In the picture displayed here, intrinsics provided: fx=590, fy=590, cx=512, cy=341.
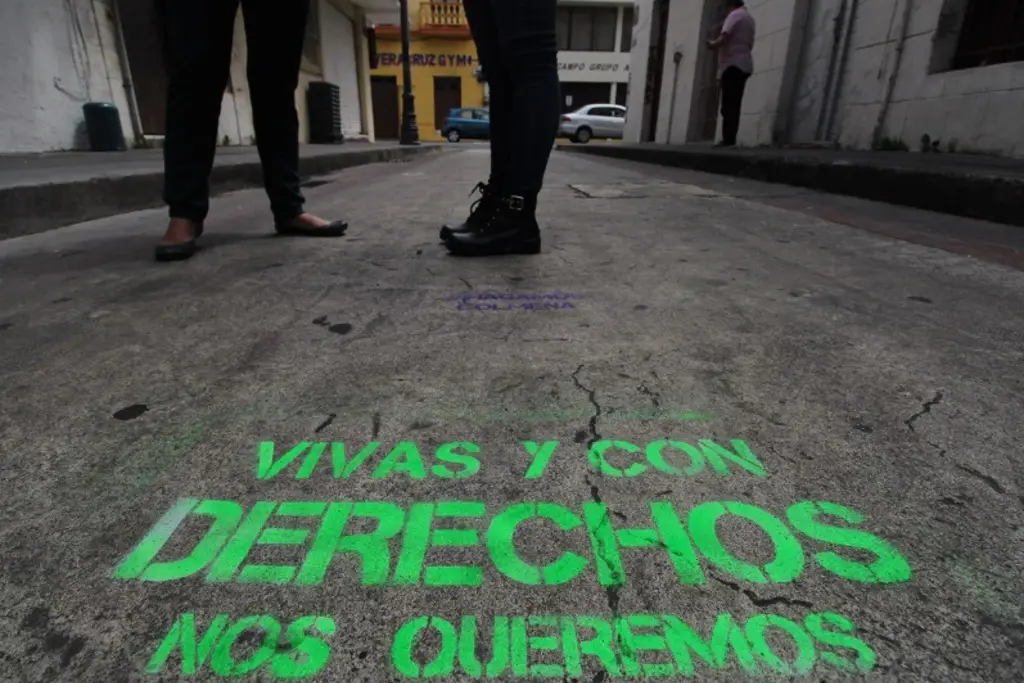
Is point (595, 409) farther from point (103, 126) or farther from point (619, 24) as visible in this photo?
point (619, 24)

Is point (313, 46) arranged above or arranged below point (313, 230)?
above

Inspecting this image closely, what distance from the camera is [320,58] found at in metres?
12.5

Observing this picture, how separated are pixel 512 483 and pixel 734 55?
7814mm

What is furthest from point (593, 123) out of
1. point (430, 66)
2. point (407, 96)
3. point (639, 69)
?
point (407, 96)

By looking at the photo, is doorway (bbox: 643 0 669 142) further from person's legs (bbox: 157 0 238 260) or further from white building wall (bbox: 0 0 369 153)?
person's legs (bbox: 157 0 238 260)

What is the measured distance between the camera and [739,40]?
7.07 meters

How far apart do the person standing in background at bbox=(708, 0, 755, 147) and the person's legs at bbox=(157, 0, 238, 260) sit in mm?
6553

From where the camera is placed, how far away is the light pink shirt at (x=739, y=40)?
22.8ft

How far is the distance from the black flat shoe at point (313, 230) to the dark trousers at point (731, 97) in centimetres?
659

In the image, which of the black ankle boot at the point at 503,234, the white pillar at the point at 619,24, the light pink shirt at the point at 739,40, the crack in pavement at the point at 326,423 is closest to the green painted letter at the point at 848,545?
the crack in pavement at the point at 326,423

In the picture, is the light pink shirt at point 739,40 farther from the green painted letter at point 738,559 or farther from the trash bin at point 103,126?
the green painted letter at point 738,559

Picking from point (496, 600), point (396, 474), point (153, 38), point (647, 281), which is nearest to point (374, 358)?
point (396, 474)

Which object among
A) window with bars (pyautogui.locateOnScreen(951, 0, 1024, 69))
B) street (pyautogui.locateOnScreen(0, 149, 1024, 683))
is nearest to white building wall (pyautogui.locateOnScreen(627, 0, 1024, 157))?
window with bars (pyautogui.locateOnScreen(951, 0, 1024, 69))

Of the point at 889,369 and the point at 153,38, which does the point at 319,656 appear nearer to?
the point at 889,369
